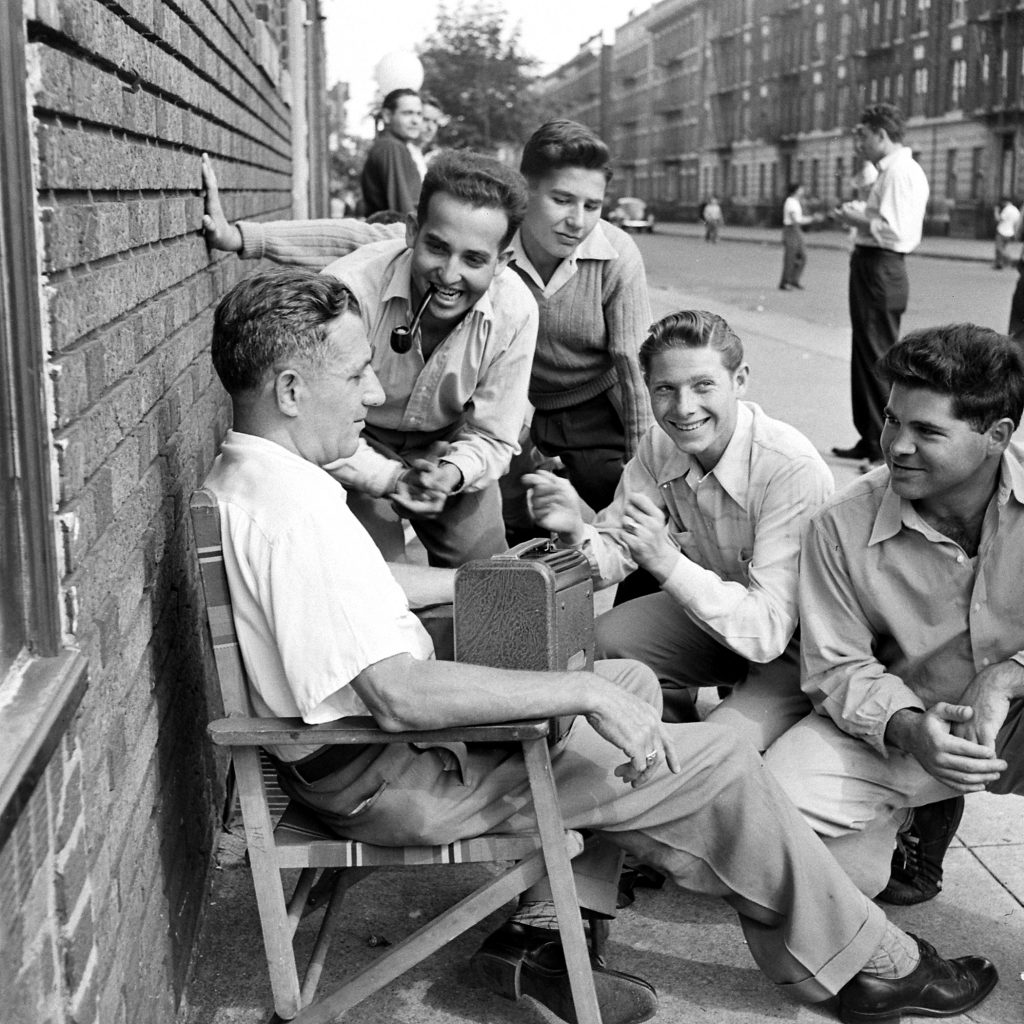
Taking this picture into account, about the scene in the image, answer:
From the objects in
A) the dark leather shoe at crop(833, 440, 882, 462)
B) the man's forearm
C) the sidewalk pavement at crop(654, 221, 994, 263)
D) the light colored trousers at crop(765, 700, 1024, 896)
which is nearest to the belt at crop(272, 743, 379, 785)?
the man's forearm

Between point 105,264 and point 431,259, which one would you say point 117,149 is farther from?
point 431,259

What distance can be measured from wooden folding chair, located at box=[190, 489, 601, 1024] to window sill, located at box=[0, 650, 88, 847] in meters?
0.54

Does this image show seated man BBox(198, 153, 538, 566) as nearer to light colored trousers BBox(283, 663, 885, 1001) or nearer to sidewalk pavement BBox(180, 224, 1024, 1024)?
sidewalk pavement BBox(180, 224, 1024, 1024)

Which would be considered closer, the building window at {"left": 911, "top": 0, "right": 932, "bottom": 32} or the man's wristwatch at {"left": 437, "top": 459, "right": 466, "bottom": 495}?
the man's wristwatch at {"left": 437, "top": 459, "right": 466, "bottom": 495}

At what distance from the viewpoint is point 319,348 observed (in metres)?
2.70

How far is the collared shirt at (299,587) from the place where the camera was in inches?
96.7

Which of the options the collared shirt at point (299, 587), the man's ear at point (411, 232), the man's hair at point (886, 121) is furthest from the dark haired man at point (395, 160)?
the collared shirt at point (299, 587)

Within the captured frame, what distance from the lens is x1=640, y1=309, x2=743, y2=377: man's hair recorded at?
143 inches

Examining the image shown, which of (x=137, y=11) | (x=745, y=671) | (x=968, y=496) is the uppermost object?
(x=137, y=11)

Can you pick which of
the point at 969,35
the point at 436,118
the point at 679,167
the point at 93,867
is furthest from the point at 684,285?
the point at 679,167

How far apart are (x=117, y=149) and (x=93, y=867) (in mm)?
1227

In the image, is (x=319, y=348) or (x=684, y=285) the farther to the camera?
(x=684, y=285)

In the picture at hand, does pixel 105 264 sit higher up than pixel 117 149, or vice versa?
pixel 117 149

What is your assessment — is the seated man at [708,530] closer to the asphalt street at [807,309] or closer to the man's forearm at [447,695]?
the man's forearm at [447,695]
